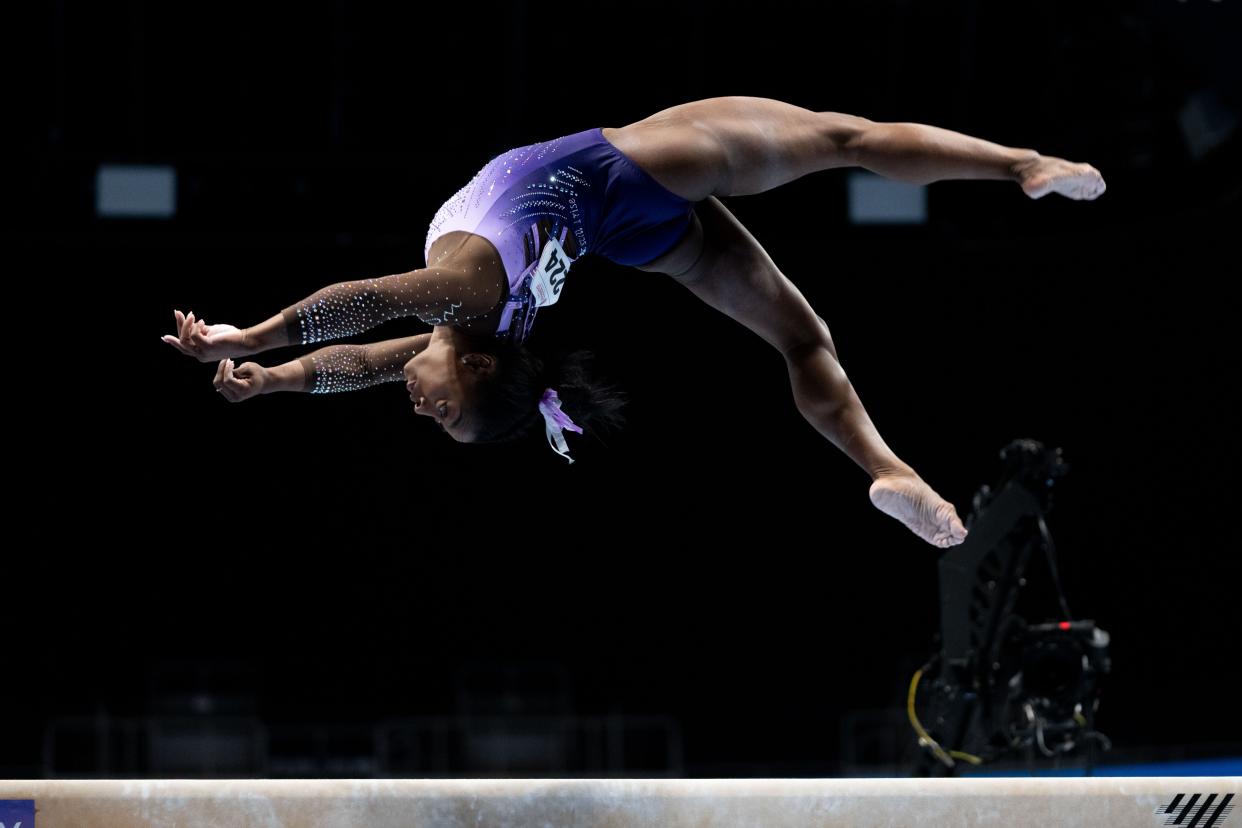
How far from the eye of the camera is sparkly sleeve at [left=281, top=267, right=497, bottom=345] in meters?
3.06

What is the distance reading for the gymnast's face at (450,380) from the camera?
342 cm

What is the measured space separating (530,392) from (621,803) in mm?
1098

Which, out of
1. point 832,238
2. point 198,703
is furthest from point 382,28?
point 198,703

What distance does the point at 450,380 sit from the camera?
3.42 metres

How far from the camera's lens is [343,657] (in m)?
9.22

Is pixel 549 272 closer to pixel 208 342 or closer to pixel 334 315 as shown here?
pixel 334 315

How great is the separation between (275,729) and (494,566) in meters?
1.84

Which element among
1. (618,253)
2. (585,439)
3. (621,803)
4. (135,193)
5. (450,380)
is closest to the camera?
(621,803)

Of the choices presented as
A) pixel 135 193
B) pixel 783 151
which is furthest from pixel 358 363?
pixel 135 193

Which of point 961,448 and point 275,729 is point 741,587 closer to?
point 961,448

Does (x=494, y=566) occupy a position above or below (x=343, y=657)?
above

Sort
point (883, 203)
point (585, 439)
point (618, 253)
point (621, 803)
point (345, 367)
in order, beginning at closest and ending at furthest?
1. point (621, 803)
2. point (345, 367)
3. point (618, 253)
4. point (883, 203)
5. point (585, 439)

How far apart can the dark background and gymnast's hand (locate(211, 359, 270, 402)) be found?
4732 millimetres

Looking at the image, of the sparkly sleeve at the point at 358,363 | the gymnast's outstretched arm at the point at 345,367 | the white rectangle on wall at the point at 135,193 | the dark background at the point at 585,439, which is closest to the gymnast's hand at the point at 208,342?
the gymnast's outstretched arm at the point at 345,367
